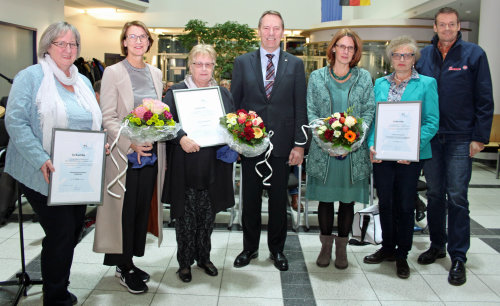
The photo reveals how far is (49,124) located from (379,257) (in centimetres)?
259

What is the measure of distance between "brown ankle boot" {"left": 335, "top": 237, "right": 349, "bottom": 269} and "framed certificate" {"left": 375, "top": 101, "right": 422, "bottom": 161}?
0.73m

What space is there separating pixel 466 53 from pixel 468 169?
2.75ft

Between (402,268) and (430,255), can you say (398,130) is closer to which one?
(402,268)

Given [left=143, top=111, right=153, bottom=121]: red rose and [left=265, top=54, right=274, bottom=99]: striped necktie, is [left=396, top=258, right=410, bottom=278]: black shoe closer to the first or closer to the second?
[left=265, top=54, right=274, bottom=99]: striped necktie

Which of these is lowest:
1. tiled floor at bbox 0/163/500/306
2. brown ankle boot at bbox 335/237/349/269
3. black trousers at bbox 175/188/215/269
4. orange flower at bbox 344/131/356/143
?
tiled floor at bbox 0/163/500/306

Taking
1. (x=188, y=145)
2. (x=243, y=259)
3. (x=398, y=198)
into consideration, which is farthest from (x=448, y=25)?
(x=243, y=259)

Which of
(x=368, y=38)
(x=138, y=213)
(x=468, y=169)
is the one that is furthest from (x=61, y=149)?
(x=368, y=38)

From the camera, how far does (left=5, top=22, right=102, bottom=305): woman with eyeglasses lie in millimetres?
2188

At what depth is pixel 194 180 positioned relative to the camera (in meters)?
2.87

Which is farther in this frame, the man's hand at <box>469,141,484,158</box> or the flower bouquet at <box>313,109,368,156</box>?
the man's hand at <box>469,141,484,158</box>

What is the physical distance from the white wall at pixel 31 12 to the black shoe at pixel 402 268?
8.50 meters

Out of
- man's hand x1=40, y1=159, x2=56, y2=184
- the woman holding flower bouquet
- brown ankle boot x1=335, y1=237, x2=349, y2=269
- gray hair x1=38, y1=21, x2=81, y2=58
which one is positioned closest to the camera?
man's hand x1=40, y1=159, x2=56, y2=184

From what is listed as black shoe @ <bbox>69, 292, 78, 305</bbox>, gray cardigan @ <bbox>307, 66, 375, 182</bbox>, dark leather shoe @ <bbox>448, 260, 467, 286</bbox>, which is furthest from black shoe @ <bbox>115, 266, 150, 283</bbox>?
dark leather shoe @ <bbox>448, 260, 467, 286</bbox>

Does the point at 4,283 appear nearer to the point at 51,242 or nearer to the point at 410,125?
the point at 51,242
